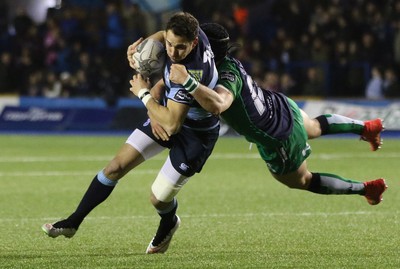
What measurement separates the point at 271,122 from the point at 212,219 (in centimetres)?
246

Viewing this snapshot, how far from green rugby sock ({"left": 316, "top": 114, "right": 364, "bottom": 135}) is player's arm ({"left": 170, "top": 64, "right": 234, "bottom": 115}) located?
5.11 feet

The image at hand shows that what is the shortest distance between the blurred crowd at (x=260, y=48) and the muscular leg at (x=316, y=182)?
1428cm

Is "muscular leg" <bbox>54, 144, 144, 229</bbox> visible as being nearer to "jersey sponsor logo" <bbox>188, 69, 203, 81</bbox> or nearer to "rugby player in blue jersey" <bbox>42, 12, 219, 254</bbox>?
"rugby player in blue jersey" <bbox>42, 12, 219, 254</bbox>

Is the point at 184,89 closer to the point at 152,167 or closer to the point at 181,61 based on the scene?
the point at 181,61

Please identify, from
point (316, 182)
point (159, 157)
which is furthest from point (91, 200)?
point (159, 157)

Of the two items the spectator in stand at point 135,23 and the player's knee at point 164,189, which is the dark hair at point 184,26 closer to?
the player's knee at point 164,189

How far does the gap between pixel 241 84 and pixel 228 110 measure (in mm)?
251

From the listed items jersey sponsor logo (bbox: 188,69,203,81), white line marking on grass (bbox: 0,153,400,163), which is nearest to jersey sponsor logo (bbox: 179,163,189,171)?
jersey sponsor logo (bbox: 188,69,203,81)

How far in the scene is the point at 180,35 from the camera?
Result: 22.7 feet

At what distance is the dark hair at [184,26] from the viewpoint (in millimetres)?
6918

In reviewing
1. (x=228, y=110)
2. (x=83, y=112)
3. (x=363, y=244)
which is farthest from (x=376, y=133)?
(x=83, y=112)

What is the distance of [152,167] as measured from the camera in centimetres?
1580

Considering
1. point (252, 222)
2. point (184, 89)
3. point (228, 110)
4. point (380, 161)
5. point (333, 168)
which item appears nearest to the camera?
point (184, 89)

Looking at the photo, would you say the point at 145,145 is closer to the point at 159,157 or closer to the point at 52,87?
the point at 159,157
